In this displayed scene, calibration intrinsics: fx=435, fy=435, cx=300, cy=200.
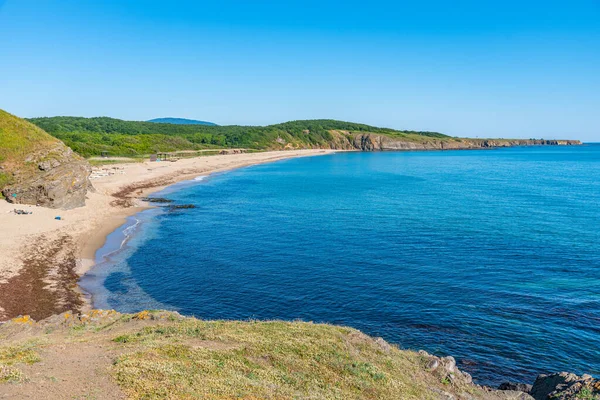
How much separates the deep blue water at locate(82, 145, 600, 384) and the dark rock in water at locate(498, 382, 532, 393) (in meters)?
1.15

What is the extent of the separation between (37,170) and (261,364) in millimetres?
53842

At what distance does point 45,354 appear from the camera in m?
16.5

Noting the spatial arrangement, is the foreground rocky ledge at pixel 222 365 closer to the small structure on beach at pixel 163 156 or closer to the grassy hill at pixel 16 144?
the grassy hill at pixel 16 144

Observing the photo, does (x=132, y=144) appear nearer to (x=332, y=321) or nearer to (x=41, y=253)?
(x=41, y=253)

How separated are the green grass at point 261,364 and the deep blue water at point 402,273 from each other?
6385mm

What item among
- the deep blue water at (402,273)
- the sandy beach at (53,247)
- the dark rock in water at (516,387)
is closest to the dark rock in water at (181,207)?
the deep blue water at (402,273)

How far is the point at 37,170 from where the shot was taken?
57.8 metres

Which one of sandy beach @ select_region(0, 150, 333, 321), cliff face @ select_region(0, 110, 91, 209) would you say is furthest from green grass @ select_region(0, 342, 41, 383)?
cliff face @ select_region(0, 110, 91, 209)

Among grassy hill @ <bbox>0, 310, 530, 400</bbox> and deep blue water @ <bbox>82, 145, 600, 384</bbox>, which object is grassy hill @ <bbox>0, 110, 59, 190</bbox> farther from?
grassy hill @ <bbox>0, 310, 530, 400</bbox>

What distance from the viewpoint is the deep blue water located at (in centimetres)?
2552

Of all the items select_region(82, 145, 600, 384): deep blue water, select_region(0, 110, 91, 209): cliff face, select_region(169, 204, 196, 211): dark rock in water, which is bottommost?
select_region(82, 145, 600, 384): deep blue water

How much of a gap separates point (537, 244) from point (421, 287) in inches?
723

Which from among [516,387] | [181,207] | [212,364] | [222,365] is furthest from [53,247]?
[516,387]

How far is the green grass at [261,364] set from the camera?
47.5 feet
